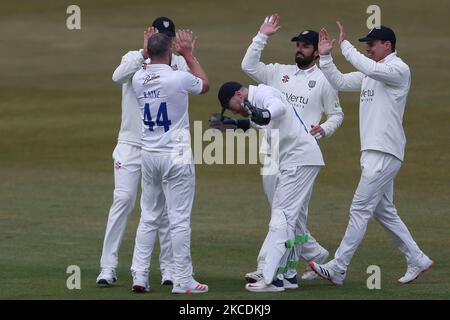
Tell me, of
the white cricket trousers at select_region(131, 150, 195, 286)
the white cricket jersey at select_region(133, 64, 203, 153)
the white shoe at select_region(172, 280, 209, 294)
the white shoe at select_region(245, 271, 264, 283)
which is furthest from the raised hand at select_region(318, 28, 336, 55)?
the white shoe at select_region(172, 280, 209, 294)

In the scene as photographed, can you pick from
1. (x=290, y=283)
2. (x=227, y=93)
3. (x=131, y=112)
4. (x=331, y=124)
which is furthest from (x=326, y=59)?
(x=290, y=283)

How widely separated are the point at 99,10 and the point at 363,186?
28747mm

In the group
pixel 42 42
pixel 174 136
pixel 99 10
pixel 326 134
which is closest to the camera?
pixel 174 136

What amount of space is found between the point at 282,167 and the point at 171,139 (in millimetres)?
1254

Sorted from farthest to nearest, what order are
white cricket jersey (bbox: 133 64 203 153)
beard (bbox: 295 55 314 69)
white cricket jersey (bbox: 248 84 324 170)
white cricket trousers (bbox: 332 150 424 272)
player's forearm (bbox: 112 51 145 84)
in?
beard (bbox: 295 55 314 69) → white cricket trousers (bbox: 332 150 424 272) → player's forearm (bbox: 112 51 145 84) → white cricket jersey (bbox: 248 84 324 170) → white cricket jersey (bbox: 133 64 203 153)

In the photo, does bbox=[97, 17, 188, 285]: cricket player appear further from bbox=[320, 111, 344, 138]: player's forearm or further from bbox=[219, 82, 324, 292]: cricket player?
bbox=[320, 111, 344, 138]: player's forearm

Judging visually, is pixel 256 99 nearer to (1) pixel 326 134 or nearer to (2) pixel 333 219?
(1) pixel 326 134

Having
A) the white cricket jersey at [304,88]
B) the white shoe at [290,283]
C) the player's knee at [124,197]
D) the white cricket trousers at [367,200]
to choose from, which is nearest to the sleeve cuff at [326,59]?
the white cricket jersey at [304,88]

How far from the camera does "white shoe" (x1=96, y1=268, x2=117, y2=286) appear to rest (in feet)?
39.0

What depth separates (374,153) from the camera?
1230 cm

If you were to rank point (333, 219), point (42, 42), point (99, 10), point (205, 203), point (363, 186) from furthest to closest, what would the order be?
1. point (99, 10)
2. point (42, 42)
3. point (205, 203)
4. point (333, 219)
5. point (363, 186)

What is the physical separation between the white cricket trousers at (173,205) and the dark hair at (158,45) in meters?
0.96

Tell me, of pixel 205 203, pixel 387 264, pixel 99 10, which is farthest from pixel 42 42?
pixel 387 264

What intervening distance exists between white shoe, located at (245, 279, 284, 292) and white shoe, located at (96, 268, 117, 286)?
1.45 meters
